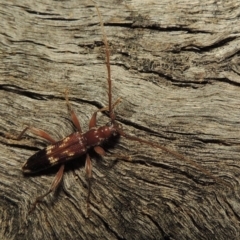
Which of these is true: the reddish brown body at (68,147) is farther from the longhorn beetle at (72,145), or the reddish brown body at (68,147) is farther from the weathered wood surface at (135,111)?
the weathered wood surface at (135,111)

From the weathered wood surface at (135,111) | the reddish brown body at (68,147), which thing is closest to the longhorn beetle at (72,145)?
the reddish brown body at (68,147)

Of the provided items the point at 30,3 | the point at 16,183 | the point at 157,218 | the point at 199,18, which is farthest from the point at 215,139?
the point at 30,3

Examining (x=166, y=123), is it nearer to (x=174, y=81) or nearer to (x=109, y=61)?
(x=174, y=81)

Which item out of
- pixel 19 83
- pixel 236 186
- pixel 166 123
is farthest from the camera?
pixel 19 83

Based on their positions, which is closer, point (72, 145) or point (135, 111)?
point (135, 111)

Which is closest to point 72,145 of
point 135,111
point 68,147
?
point 68,147

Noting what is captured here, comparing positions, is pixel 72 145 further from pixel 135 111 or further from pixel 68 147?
pixel 135 111

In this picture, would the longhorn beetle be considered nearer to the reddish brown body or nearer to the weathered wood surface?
the reddish brown body

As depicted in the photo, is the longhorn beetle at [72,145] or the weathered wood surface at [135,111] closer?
the weathered wood surface at [135,111]
